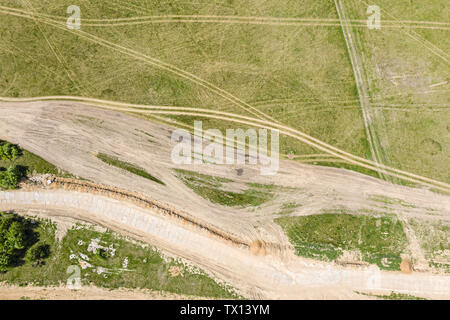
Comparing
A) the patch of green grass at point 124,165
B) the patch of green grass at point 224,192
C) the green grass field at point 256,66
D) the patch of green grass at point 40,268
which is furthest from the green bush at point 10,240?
the patch of green grass at point 224,192

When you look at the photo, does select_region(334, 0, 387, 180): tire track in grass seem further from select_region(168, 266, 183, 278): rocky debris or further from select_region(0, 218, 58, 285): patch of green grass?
select_region(0, 218, 58, 285): patch of green grass

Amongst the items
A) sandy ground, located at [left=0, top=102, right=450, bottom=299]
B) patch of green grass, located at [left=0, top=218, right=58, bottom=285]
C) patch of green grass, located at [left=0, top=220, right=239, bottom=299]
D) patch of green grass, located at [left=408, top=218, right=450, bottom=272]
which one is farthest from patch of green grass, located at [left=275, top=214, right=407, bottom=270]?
patch of green grass, located at [left=0, top=218, right=58, bottom=285]

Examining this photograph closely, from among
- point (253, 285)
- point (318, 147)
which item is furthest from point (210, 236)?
point (318, 147)

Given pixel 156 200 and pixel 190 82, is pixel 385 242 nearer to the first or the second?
pixel 156 200

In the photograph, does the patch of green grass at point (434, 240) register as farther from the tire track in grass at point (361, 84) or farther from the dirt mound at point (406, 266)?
the tire track in grass at point (361, 84)

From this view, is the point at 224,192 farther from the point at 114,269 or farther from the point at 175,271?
the point at 114,269
